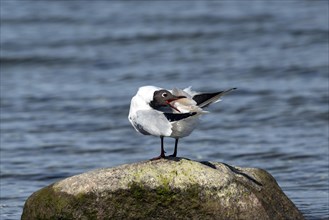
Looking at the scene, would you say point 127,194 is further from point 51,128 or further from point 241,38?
point 241,38

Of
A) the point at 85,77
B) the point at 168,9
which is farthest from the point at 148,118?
the point at 168,9

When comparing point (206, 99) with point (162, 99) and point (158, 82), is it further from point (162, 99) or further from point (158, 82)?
point (158, 82)

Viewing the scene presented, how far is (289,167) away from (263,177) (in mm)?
2918

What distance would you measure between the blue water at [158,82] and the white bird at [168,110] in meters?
1.84

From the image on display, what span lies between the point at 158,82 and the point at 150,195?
835 cm

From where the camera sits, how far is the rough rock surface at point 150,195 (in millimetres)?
7172

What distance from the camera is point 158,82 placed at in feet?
50.7

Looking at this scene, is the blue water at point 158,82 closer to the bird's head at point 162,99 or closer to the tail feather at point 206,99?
the tail feather at point 206,99

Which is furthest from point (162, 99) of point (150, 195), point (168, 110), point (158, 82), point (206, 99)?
point (158, 82)

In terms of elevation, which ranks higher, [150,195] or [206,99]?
[206,99]

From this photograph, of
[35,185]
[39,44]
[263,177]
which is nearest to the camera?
[263,177]

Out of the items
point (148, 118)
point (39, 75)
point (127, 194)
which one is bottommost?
point (39, 75)

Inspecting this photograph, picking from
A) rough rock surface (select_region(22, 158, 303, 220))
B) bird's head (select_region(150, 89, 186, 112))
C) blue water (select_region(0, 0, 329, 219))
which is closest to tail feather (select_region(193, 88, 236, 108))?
bird's head (select_region(150, 89, 186, 112))

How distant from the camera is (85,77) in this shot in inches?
639
